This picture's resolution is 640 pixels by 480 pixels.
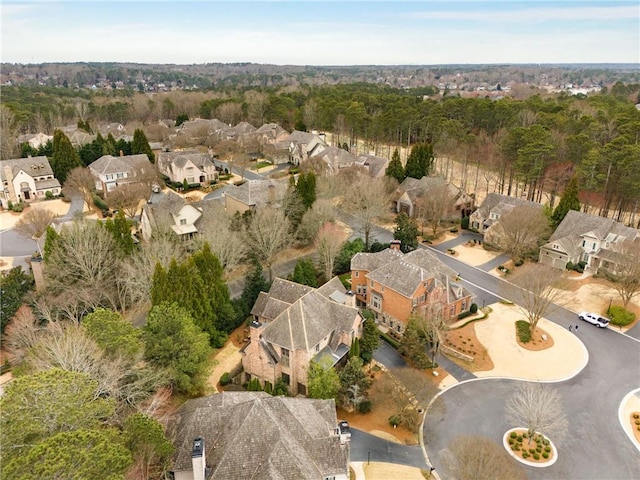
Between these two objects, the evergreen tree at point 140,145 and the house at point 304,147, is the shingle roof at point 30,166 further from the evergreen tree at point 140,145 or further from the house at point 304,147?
the house at point 304,147

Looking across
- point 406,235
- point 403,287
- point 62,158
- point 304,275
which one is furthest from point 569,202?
point 62,158

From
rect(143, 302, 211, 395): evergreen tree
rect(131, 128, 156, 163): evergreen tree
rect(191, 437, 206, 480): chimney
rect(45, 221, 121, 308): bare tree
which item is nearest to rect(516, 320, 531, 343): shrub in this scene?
rect(143, 302, 211, 395): evergreen tree

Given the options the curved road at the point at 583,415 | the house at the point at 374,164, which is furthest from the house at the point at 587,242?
the house at the point at 374,164

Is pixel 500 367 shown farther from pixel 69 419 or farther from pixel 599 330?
pixel 69 419

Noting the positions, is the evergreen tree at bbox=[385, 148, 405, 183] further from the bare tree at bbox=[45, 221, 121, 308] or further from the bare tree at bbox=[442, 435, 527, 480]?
the bare tree at bbox=[442, 435, 527, 480]

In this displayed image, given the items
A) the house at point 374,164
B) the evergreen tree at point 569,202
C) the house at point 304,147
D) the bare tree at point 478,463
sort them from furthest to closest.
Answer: the house at point 304,147 < the house at point 374,164 < the evergreen tree at point 569,202 < the bare tree at point 478,463

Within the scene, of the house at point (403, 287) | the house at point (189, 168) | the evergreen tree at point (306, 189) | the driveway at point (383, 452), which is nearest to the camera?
the driveway at point (383, 452)
